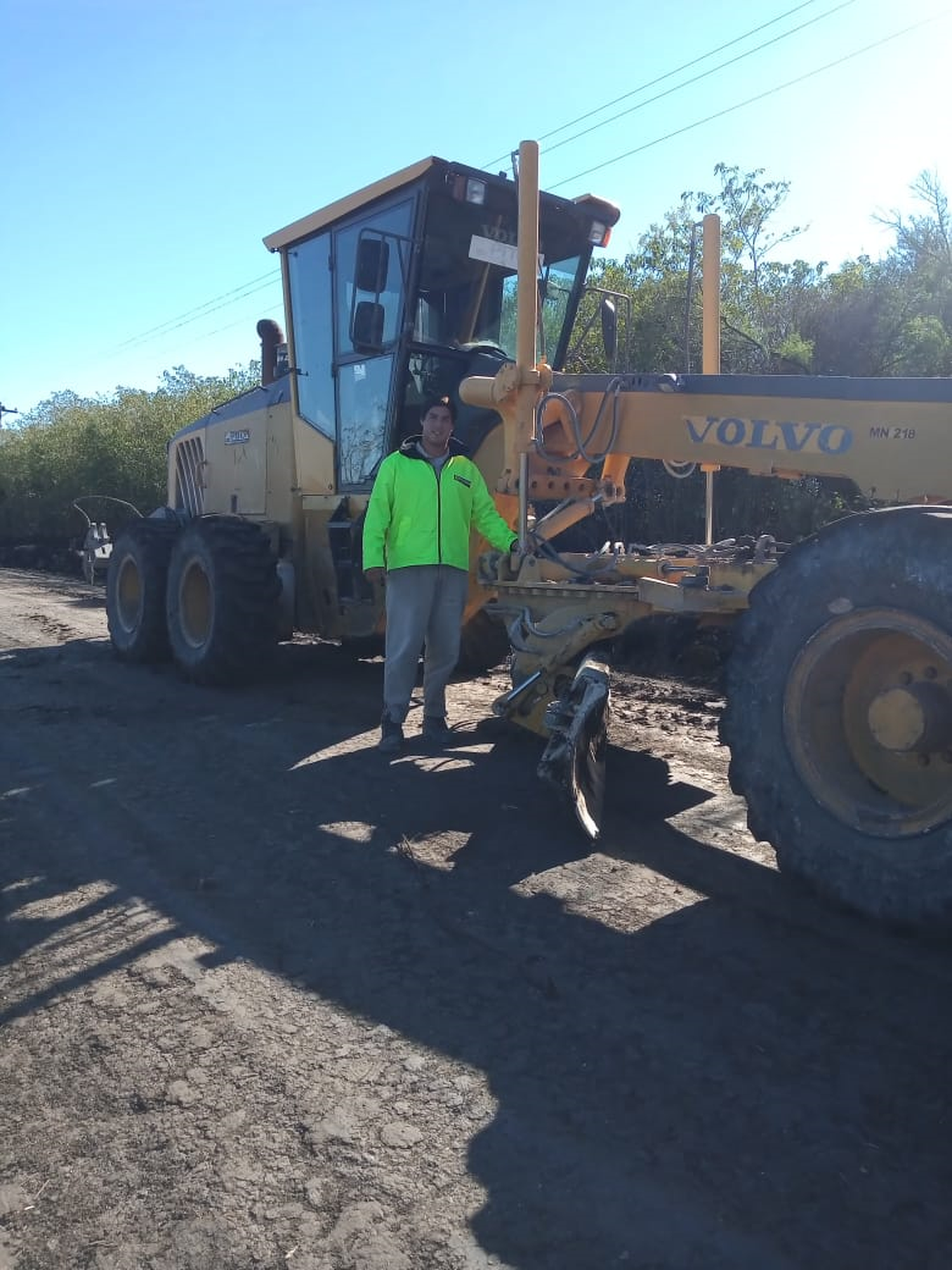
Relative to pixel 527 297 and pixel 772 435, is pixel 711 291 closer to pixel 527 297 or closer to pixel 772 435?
pixel 527 297

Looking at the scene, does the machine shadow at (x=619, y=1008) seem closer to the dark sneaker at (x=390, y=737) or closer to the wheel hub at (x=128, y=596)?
the dark sneaker at (x=390, y=737)

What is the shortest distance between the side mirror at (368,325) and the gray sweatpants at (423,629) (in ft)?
6.12

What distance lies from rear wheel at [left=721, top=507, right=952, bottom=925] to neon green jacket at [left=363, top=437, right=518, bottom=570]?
90.4 inches

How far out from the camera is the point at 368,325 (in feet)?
22.3

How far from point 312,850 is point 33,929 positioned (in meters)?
1.08

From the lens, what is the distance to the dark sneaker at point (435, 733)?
5824 millimetres

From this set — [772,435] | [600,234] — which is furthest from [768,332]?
[772,435]

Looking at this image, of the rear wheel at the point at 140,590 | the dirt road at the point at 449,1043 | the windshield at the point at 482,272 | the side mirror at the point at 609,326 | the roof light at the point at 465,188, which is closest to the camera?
the dirt road at the point at 449,1043

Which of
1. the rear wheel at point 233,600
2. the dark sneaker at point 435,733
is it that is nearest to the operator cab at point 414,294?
the rear wheel at point 233,600

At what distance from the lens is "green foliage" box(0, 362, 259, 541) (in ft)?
87.4

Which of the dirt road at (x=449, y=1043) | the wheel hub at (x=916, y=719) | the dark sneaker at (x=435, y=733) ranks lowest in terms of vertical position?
the dirt road at (x=449, y=1043)

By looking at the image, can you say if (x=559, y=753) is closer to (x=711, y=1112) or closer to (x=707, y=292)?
(x=711, y=1112)

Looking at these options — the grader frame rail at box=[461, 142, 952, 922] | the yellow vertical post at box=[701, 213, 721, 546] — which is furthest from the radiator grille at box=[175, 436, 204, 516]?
the yellow vertical post at box=[701, 213, 721, 546]

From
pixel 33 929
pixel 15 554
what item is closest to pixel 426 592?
pixel 33 929
